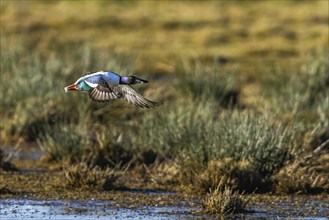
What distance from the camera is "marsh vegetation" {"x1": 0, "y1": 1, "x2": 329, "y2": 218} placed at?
42.7 feet

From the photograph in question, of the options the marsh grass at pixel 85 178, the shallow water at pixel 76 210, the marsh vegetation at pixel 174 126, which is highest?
the marsh vegetation at pixel 174 126

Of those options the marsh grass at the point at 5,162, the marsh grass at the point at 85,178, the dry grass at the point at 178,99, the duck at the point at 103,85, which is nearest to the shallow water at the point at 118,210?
the marsh grass at the point at 85,178

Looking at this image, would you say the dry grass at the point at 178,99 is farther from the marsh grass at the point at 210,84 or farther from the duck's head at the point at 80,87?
the duck's head at the point at 80,87

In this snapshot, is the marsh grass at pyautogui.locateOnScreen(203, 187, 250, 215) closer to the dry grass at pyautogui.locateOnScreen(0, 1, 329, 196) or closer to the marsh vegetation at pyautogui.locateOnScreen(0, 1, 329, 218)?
the marsh vegetation at pyautogui.locateOnScreen(0, 1, 329, 218)

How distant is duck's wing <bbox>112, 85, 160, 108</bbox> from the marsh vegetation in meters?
1.63

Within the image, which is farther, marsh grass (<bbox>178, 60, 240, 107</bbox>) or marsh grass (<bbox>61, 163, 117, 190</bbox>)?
marsh grass (<bbox>178, 60, 240, 107</bbox>)

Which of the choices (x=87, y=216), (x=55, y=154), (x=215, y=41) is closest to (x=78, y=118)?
(x=55, y=154)

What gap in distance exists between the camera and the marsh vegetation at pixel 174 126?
13000 millimetres

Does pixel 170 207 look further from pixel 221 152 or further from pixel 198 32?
pixel 198 32

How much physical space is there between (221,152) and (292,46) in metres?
19.6

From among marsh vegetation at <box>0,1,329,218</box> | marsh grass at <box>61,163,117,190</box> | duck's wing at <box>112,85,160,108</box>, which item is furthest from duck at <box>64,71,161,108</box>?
marsh grass at <box>61,163,117,190</box>

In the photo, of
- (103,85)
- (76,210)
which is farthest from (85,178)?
(103,85)

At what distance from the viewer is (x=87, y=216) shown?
11359 mm

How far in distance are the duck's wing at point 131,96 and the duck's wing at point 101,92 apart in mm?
274
